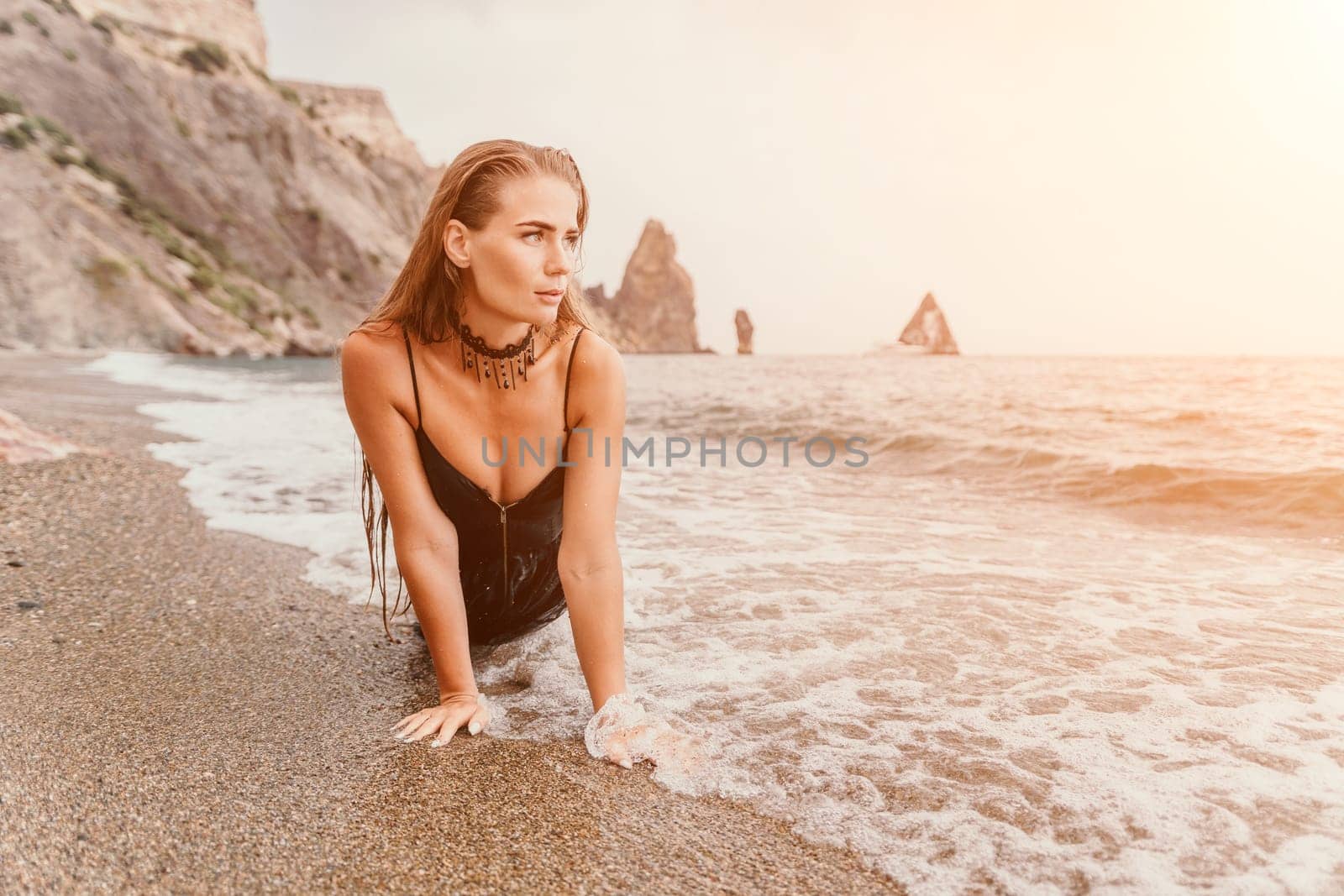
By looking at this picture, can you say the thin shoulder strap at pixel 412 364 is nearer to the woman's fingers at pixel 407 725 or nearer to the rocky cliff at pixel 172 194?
the woman's fingers at pixel 407 725

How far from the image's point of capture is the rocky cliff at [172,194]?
31.8m

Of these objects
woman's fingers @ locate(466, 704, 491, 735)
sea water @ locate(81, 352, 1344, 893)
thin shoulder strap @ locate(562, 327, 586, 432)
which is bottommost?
sea water @ locate(81, 352, 1344, 893)

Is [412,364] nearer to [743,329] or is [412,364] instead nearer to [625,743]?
[625,743]

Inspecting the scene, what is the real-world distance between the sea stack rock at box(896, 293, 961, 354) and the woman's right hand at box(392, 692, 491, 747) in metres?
99.2

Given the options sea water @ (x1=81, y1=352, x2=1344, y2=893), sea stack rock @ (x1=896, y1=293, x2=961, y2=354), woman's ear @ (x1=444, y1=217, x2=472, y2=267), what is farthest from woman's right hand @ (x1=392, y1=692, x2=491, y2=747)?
sea stack rock @ (x1=896, y1=293, x2=961, y2=354)

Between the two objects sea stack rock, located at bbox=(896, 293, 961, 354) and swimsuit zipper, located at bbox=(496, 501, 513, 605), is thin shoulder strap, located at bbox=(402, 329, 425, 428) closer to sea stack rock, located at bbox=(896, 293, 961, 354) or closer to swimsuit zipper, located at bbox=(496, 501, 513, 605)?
swimsuit zipper, located at bbox=(496, 501, 513, 605)

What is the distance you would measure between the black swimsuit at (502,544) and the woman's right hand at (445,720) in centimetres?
46

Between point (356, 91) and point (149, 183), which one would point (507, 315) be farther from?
point (356, 91)

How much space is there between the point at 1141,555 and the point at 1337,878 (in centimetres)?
321

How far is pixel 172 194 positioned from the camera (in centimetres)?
4431

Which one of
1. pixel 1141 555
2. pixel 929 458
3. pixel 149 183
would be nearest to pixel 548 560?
pixel 1141 555

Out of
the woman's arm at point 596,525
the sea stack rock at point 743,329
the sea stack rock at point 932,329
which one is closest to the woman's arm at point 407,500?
the woman's arm at point 596,525

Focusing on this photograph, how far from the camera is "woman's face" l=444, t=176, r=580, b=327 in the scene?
2.09m

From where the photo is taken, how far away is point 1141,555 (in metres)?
4.53
